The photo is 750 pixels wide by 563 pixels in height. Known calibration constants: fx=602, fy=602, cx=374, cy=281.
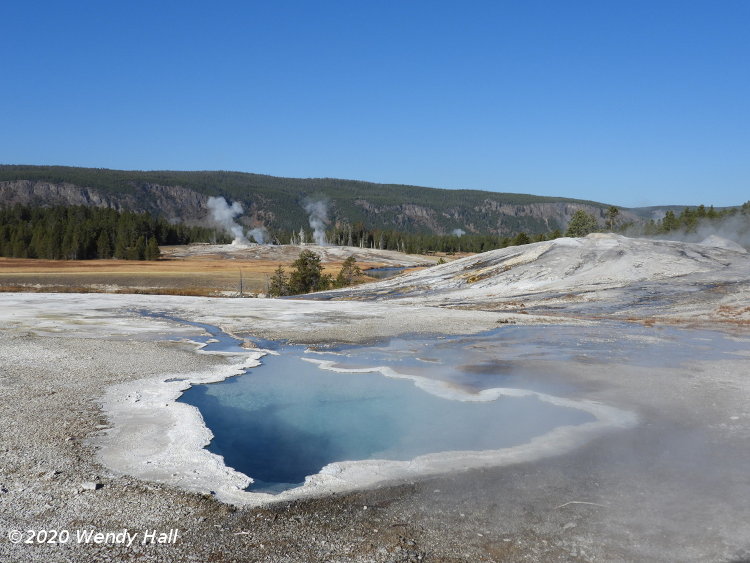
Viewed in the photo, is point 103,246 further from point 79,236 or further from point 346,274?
point 346,274

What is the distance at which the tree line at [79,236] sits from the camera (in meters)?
109

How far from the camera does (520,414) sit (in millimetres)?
11195

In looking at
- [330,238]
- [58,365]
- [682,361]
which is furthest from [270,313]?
[330,238]

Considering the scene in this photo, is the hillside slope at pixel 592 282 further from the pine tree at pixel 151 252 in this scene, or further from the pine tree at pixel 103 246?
the pine tree at pixel 103 246

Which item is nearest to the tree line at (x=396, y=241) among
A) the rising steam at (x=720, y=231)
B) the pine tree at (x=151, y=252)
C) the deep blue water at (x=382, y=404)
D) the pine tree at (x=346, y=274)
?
the pine tree at (x=151, y=252)

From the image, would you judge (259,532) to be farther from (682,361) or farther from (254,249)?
(254,249)

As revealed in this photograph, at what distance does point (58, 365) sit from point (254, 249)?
370ft

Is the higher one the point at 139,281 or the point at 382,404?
the point at 382,404

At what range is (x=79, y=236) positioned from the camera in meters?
110

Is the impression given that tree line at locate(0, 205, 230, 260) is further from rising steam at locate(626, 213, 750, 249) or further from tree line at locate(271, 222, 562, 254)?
rising steam at locate(626, 213, 750, 249)

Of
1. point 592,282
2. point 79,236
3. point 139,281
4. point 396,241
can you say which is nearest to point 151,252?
point 79,236

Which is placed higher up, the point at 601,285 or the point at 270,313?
the point at 601,285

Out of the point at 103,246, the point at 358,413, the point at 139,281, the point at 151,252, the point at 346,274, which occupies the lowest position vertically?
the point at 139,281

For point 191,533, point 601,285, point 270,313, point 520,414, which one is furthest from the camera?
point 601,285
